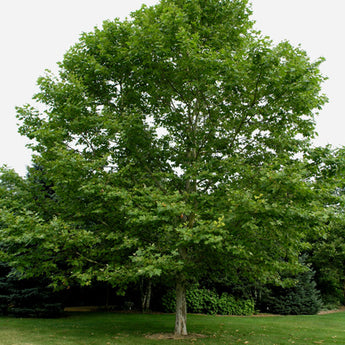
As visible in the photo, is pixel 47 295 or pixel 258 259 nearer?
pixel 258 259

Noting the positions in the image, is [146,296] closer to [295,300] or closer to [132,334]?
[132,334]

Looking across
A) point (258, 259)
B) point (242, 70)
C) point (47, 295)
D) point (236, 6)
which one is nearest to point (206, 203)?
point (258, 259)

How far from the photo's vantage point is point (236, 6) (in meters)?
9.49

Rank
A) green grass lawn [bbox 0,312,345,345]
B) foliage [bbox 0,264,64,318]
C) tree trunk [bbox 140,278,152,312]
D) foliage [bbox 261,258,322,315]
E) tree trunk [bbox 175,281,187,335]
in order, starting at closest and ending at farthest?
green grass lawn [bbox 0,312,345,345]
tree trunk [bbox 175,281,187,335]
foliage [bbox 0,264,64,318]
tree trunk [bbox 140,278,152,312]
foliage [bbox 261,258,322,315]

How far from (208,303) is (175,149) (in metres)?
10.4

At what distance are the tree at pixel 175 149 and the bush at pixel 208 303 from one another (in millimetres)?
7908

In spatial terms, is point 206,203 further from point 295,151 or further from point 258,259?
point 295,151

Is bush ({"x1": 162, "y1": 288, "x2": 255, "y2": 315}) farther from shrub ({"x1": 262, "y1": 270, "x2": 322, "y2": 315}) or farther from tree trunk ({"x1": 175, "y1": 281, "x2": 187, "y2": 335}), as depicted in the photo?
tree trunk ({"x1": 175, "y1": 281, "x2": 187, "y2": 335})

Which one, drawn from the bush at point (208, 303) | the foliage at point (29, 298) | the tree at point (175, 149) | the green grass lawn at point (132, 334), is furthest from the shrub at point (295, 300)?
the foliage at point (29, 298)

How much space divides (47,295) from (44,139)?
778cm

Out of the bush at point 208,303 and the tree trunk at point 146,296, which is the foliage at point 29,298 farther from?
the bush at point 208,303

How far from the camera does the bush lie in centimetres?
1652

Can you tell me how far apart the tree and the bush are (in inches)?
311

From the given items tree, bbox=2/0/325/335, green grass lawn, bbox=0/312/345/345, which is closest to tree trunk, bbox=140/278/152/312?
green grass lawn, bbox=0/312/345/345
